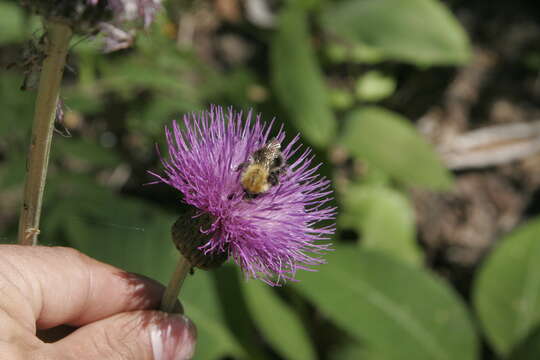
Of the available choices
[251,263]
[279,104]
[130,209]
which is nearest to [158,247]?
[130,209]

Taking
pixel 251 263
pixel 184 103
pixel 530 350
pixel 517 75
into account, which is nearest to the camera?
pixel 251 263

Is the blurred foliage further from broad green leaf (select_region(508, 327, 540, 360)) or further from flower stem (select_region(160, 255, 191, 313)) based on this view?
flower stem (select_region(160, 255, 191, 313))

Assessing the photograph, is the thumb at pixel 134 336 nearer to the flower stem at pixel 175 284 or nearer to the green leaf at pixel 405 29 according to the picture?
the flower stem at pixel 175 284

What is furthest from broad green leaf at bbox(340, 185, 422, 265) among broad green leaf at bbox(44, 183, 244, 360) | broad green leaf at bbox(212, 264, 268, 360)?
broad green leaf at bbox(44, 183, 244, 360)

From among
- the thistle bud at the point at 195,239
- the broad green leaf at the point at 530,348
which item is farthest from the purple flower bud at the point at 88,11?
the broad green leaf at the point at 530,348

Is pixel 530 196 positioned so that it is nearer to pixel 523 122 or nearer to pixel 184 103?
pixel 523 122

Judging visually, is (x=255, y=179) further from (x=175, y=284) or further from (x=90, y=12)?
(x=90, y=12)

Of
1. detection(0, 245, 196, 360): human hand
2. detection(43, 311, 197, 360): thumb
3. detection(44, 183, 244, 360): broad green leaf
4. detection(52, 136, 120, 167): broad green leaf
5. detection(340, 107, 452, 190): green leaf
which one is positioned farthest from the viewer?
detection(340, 107, 452, 190): green leaf
